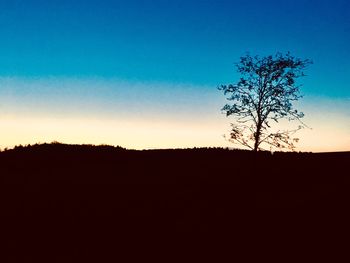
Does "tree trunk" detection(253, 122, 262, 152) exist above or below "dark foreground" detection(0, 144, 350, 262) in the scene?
above

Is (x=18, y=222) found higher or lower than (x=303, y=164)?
lower

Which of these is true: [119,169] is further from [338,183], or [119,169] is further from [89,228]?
[338,183]

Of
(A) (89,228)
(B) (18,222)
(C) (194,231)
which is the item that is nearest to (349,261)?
(C) (194,231)

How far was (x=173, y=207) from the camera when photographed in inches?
600

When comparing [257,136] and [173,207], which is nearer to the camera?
[173,207]

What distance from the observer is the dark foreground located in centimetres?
1245

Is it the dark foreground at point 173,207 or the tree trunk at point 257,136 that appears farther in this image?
the tree trunk at point 257,136

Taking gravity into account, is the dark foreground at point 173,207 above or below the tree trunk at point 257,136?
below

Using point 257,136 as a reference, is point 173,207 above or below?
below

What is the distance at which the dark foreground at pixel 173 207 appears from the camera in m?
12.4

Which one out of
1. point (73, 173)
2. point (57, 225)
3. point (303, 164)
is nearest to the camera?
point (57, 225)

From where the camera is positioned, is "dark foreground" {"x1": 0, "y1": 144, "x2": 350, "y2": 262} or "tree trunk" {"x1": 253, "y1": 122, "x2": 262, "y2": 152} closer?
"dark foreground" {"x1": 0, "y1": 144, "x2": 350, "y2": 262}

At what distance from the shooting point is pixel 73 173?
2211 cm

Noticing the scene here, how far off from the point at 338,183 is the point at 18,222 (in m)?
12.6
